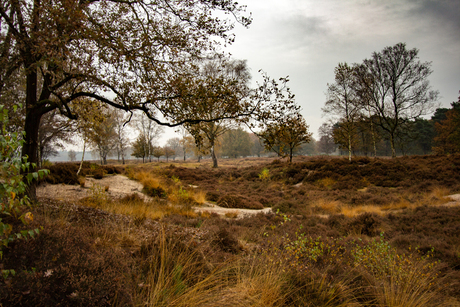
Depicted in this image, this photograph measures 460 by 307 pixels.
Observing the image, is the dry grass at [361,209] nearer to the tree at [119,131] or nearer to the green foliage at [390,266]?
the green foliage at [390,266]

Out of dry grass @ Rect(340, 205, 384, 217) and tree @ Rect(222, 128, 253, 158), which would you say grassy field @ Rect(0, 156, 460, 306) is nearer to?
dry grass @ Rect(340, 205, 384, 217)

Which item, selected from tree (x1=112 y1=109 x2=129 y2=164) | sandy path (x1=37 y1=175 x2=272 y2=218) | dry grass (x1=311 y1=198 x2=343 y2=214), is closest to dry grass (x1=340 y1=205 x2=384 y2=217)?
dry grass (x1=311 y1=198 x2=343 y2=214)

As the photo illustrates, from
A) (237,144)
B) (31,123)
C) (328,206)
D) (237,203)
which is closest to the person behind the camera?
(31,123)

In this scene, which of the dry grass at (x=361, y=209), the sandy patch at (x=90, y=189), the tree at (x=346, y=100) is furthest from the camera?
the tree at (x=346, y=100)

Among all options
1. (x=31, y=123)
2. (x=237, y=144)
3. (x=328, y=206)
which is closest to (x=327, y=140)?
(x=237, y=144)

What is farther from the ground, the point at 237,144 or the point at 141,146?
the point at 237,144

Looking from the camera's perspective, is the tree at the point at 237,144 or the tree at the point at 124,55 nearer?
the tree at the point at 124,55

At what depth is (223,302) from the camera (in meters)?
2.13

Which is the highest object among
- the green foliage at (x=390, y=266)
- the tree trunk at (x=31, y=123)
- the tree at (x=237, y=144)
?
the tree at (x=237, y=144)

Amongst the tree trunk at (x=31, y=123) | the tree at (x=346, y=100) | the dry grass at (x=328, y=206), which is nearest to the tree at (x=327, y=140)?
the tree at (x=346, y=100)

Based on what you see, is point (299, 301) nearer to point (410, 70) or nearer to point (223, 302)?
point (223, 302)

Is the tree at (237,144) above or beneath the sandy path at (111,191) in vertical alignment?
above

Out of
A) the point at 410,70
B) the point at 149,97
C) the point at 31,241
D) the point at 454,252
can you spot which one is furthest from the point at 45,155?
the point at 410,70

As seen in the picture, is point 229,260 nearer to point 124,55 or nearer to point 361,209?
point 124,55
